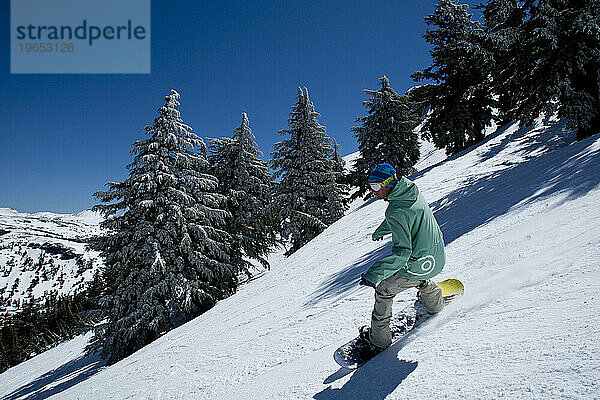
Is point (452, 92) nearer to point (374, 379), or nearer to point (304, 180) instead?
point (304, 180)

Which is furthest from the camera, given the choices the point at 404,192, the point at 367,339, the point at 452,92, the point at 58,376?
the point at 452,92

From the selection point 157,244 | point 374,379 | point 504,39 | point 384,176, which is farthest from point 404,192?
point 157,244

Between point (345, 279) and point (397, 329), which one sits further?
point (345, 279)

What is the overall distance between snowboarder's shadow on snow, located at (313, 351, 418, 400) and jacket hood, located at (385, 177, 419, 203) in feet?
5.01

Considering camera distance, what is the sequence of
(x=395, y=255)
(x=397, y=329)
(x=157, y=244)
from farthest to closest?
(x=157, y=244)
(x=397, y=329)
(x=395, y=255)

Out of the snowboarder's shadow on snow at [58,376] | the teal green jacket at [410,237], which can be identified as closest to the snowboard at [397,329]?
the teal green jacket at [410,237]

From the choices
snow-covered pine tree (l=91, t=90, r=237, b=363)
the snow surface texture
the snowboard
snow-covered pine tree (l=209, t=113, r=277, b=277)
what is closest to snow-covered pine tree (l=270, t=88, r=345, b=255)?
snow-covered pine tree (l=209, t=113, r=277, b=277)

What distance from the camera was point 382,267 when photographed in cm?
275

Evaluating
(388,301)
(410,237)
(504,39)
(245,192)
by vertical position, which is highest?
(504,39)

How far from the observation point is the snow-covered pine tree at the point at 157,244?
13.1 meters

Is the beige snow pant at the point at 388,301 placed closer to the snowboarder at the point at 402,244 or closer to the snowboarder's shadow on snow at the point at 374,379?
the snowboarder at the point at 402,244

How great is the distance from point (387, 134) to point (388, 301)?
858 inches

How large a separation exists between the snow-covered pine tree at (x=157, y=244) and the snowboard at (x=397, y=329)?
11934 millimetres

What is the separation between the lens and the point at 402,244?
2832 millimetres
